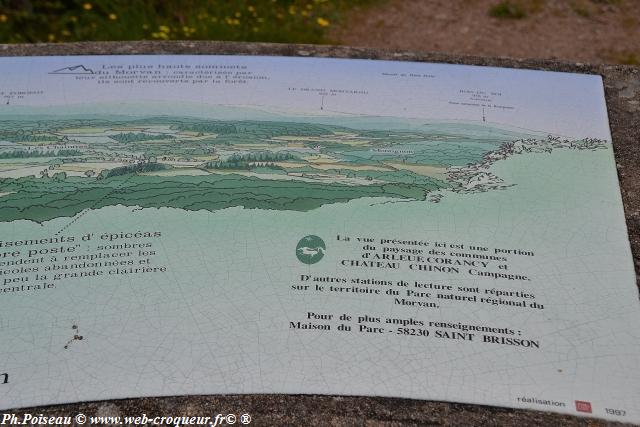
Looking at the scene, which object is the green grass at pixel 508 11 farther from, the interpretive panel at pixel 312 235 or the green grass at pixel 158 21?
the interpretive panel at pixel 312 235

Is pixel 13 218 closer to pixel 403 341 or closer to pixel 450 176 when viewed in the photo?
pixel 403 341

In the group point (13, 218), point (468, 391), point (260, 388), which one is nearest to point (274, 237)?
point (260, 388)

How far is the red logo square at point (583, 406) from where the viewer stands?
166cm

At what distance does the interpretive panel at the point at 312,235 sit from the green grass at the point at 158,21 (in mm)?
1351

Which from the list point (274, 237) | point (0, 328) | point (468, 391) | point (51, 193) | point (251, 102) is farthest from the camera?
point (251, 102)

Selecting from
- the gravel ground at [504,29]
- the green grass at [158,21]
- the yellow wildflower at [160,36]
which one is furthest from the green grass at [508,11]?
the yellow wildflower at [160,36]

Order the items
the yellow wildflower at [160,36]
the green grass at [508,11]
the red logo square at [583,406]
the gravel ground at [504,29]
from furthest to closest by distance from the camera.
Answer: the green grass at [508,11] < the gravel ground at [504,29] < the yellow wildflower at [160,36] < the red logo square at [583,406]

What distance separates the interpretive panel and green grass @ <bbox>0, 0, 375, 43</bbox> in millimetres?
1351

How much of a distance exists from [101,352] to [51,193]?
711mm

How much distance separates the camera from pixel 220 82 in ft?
8.59

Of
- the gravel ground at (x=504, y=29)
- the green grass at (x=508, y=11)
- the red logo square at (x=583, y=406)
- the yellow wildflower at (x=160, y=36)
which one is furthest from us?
the green grass at (x=508, y=11)

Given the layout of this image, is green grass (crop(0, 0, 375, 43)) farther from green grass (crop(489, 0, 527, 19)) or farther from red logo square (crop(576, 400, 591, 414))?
red logo square (crop(576, 400, 591, 414))

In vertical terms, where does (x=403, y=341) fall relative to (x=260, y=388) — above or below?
above

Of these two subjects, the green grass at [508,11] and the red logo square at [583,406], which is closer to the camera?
the red logo square at [583,406]
